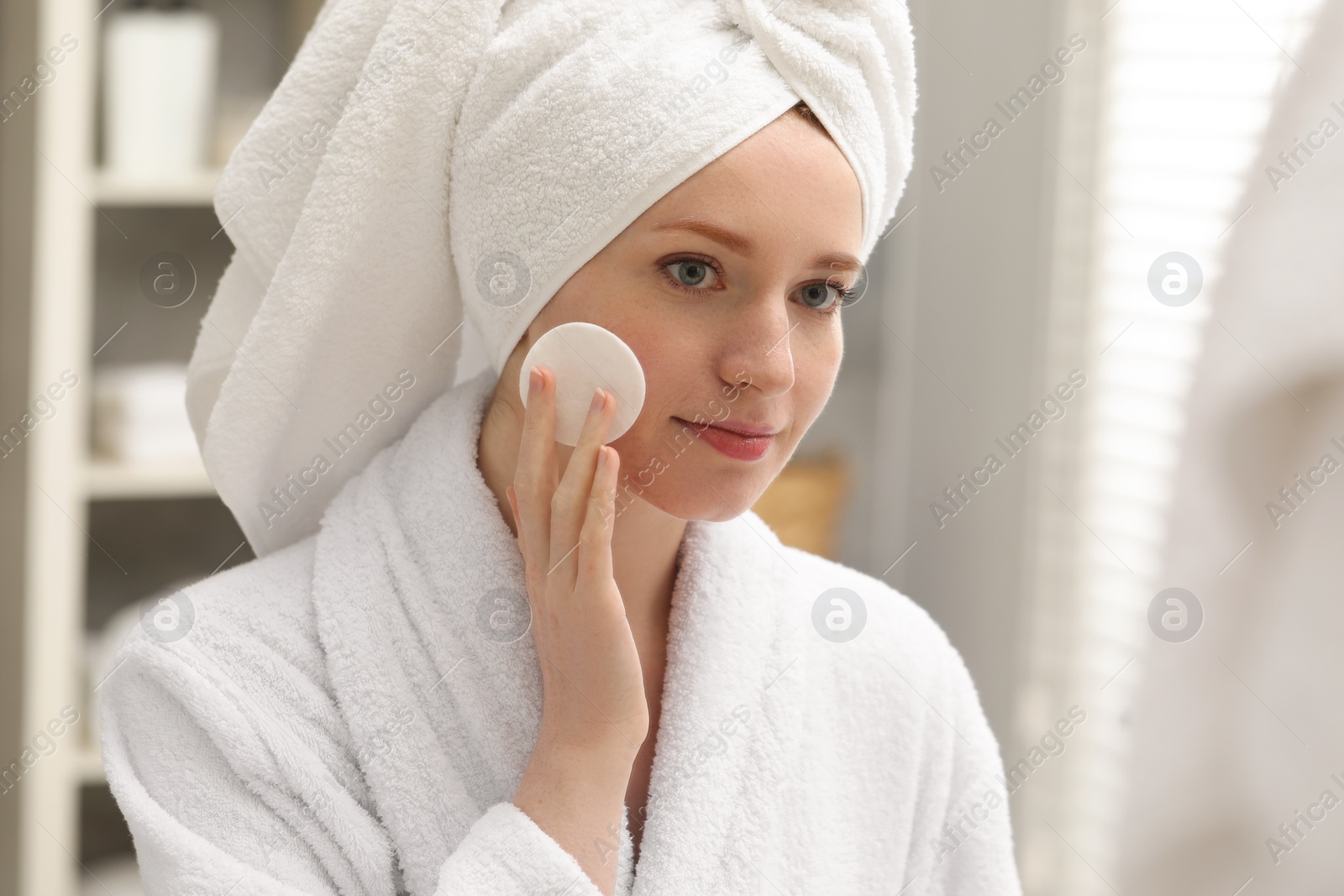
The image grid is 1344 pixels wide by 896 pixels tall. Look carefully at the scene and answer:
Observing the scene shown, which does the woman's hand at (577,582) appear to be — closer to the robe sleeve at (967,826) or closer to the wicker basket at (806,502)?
the robe sleeve at (967,826)

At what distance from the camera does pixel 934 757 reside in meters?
0.94

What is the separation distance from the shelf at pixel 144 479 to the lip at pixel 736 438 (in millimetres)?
1117

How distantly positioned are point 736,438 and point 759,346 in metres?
0.06

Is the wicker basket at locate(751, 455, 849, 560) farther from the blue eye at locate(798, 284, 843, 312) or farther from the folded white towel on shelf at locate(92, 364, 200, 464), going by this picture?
the blue eye at locate(798, 284, 843, 312)

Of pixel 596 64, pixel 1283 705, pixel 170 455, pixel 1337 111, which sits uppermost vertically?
pixel 1337 111

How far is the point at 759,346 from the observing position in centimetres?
A: 72

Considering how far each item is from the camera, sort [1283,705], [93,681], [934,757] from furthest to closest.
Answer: [93,681]
[934,757]
[1283,705]

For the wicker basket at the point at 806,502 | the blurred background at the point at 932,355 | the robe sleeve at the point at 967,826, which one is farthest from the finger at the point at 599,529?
the wicker basket at the point at 806,502

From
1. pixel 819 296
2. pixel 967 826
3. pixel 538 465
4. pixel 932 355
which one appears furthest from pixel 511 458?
pixel 932 355

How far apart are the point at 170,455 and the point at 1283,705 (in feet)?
5.00

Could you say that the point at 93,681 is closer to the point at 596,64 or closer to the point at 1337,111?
the point at 596,64

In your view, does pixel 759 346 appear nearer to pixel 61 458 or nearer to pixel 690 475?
pixel 690 475

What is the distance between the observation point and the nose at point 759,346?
2.36ft

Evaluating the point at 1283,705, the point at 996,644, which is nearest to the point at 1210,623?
the point at 1283,705
